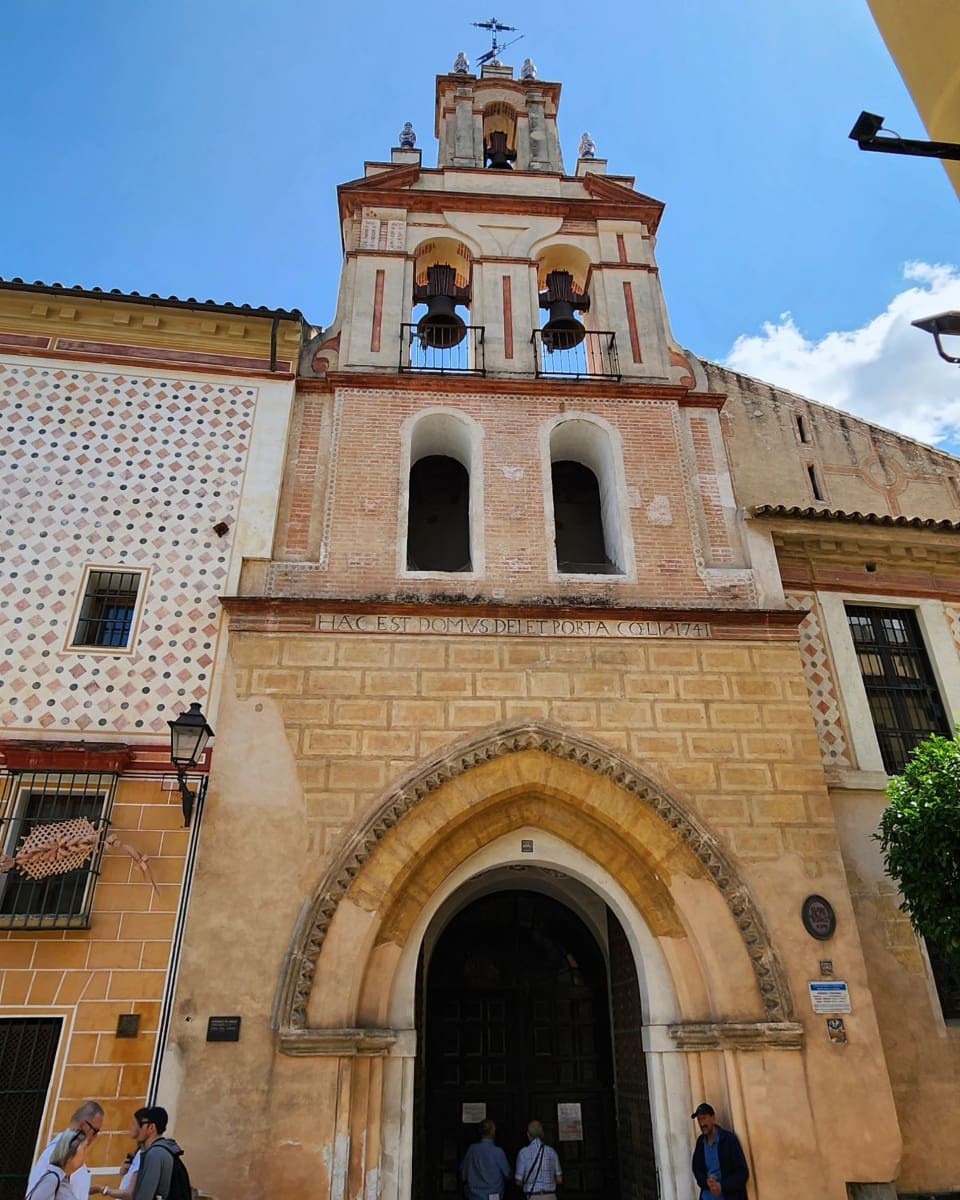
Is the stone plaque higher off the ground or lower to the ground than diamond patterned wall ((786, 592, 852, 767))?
higher

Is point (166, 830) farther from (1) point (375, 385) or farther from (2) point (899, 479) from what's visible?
(2) point (899, 479)

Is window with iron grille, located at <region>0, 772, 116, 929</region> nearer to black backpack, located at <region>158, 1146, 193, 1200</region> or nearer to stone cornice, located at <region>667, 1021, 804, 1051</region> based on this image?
black backpack, located at <region>158, 1146, 193, 1200</region>

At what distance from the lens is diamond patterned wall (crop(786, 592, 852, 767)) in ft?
30.1

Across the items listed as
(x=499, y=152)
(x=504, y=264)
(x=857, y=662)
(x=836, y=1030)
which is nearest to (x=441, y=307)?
(x=504, y=264)

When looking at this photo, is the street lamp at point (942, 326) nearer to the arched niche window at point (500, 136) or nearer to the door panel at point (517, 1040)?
the door panel at point (517, 1040)

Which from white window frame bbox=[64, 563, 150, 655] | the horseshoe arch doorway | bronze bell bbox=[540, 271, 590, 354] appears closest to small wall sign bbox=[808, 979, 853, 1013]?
the horseshoe arch doorway

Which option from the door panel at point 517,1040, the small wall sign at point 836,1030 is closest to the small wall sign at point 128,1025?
the door panel at point 517,1040

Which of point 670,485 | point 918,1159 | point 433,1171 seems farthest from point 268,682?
point 918,1159

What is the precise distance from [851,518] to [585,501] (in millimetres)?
3260

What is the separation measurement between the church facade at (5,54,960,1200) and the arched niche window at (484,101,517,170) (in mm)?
1739

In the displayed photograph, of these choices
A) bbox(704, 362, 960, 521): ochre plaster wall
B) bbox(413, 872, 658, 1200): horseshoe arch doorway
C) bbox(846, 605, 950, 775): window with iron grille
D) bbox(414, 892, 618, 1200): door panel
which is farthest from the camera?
bbox(704, 362, 960, 521): ochre plaster wall

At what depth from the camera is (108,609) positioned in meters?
8.67

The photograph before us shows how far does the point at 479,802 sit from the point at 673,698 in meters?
2.26

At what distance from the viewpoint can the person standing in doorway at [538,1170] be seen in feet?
26.4
